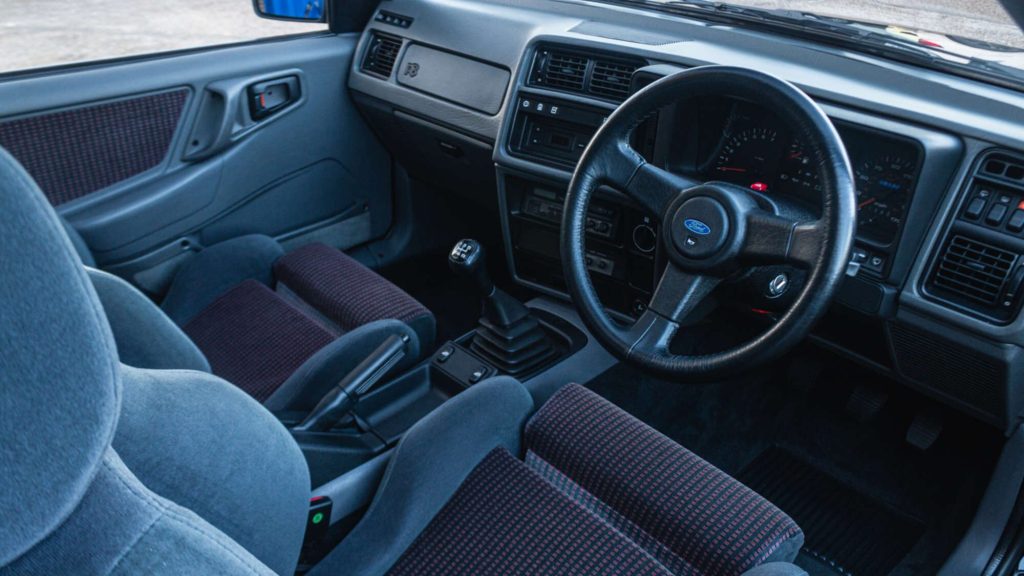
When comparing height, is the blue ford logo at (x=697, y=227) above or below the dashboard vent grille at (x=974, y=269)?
above

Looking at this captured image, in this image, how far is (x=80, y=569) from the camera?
2.16ft

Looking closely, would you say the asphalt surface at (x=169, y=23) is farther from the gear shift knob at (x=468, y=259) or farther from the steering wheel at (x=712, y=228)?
the gear shift knob at (x=468, y=259)

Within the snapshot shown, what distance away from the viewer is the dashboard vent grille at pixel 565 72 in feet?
7.09

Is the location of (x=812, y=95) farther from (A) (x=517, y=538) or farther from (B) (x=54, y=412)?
(B) (x=54, y=412)

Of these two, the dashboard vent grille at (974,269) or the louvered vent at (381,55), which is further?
the louvered vent at (381,55)

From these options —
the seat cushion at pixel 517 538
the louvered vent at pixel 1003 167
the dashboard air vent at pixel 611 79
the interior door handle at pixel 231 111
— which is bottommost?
the seat cushion at pixel 517 538

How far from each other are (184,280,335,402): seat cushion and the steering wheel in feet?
2.63

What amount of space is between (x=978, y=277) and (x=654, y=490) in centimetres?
70

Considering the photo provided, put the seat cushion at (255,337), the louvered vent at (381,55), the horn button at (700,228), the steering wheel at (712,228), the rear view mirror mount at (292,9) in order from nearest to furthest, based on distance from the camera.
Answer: the steering wheel at (712,228) < the horn button at (700,228) < the seat cushion at (255,337) < the rear view mirror mount at (292,9) < the louvered vent at (381,55)

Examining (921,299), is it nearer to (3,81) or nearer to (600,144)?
(600,144)

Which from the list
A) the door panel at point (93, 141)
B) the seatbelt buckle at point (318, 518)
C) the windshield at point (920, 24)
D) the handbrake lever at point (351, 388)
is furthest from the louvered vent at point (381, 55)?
the seatbelt buckle at point (318, 518)

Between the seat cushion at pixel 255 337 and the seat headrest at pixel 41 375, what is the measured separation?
1.37m

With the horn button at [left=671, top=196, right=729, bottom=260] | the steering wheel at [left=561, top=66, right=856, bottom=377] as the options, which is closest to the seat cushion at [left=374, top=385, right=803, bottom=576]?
the steering wheel at [left=561, top=66, right=856, bottom=377]

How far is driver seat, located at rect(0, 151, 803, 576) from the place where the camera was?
613 mm
